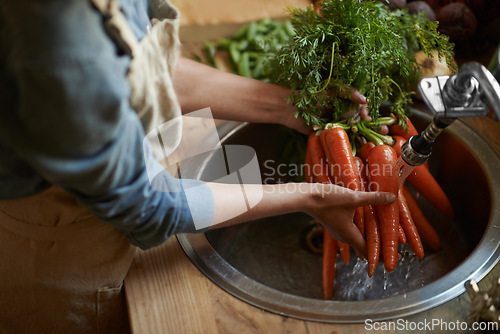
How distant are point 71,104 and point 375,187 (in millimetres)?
766

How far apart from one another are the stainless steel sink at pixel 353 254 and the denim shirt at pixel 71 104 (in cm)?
38

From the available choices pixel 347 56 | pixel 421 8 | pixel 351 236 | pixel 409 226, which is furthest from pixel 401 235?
pixel 421 8

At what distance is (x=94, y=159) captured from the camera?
560 millimetres

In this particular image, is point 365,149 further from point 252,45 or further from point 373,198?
point 252,45

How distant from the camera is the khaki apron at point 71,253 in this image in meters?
0.80

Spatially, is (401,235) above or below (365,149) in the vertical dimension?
below

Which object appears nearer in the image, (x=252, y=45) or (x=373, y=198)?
(x=373, y=198)

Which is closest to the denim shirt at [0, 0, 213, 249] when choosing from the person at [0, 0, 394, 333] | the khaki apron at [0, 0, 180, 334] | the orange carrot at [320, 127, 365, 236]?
the person at [0, 0, 394, 333]

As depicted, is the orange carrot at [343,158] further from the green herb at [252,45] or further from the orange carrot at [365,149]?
the green herb at [252,45]

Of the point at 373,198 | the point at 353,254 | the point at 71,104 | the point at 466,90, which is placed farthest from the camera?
the point at 353,254

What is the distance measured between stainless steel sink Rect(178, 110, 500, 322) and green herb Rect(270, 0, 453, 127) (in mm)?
207

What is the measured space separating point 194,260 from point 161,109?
1.12 ft

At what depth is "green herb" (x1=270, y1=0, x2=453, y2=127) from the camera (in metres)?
1.05

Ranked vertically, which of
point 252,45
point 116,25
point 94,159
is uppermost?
point 116,25
